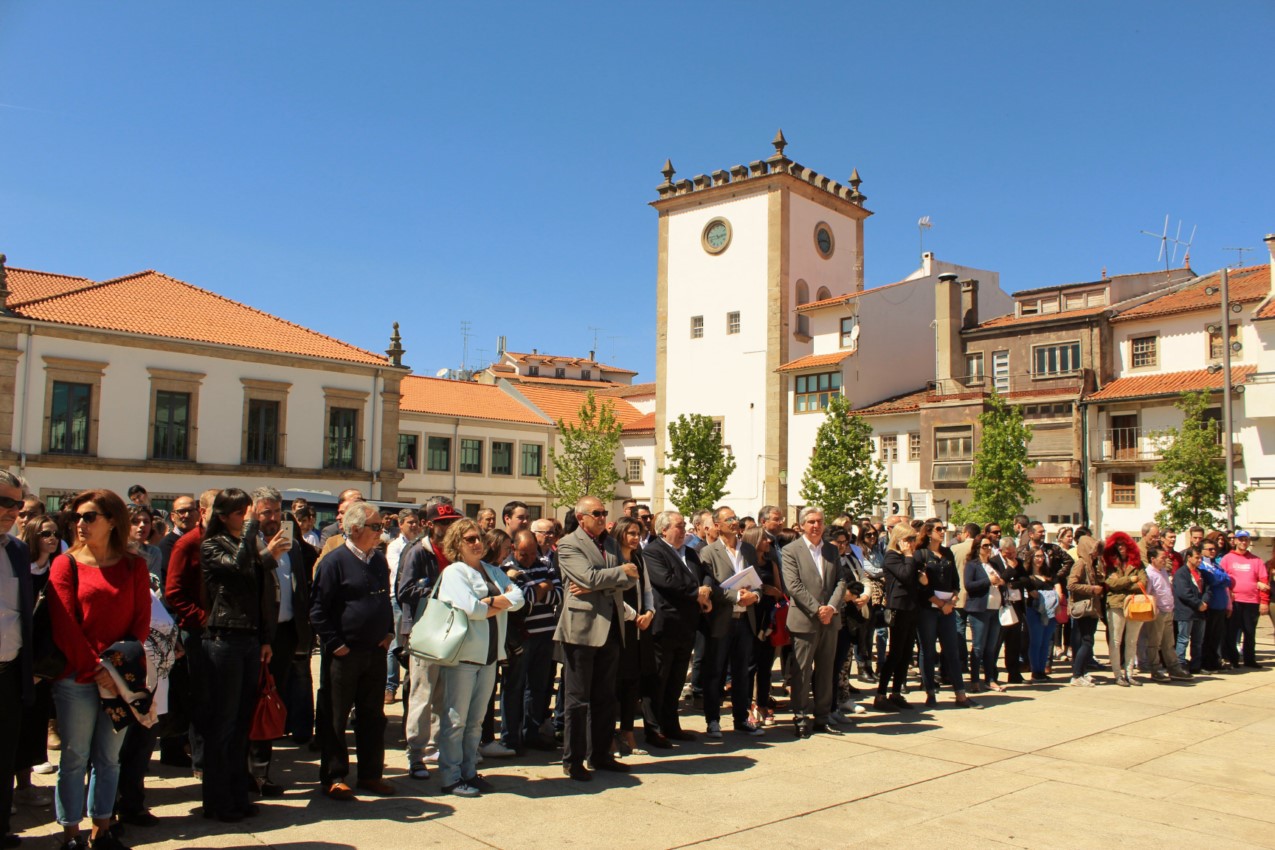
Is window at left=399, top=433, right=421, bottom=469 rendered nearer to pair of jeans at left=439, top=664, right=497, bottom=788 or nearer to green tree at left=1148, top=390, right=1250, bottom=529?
green tree at left=1148, top=390, right=1250, bottom=529

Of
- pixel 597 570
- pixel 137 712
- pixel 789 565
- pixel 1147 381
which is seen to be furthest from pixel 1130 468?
pixel 137 712

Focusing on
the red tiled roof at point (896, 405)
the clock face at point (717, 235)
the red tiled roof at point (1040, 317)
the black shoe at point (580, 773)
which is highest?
the clock face at point (717, 235)

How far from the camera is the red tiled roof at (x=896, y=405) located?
43469mm

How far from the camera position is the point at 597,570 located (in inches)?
293

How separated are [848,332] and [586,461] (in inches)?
563

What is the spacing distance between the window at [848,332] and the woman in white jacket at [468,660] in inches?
1575

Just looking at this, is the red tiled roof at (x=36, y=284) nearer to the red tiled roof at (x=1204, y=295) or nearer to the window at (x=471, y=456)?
the window at (x=471, y=456)

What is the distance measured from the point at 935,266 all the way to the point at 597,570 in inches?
1851

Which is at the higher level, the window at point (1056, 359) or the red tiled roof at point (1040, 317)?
the red tiled roof at point (1040, 317)

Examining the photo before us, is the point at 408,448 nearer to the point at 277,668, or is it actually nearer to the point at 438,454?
the point at 438,454

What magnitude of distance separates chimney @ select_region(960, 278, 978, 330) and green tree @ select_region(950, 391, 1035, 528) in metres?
8.44

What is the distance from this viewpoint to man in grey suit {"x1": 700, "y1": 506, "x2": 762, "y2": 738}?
349 inches

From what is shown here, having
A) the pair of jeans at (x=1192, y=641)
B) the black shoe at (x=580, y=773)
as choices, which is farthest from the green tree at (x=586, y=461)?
the black shoe at (x=580, y=773)

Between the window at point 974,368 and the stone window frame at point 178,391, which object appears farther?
the window at point 974,368
